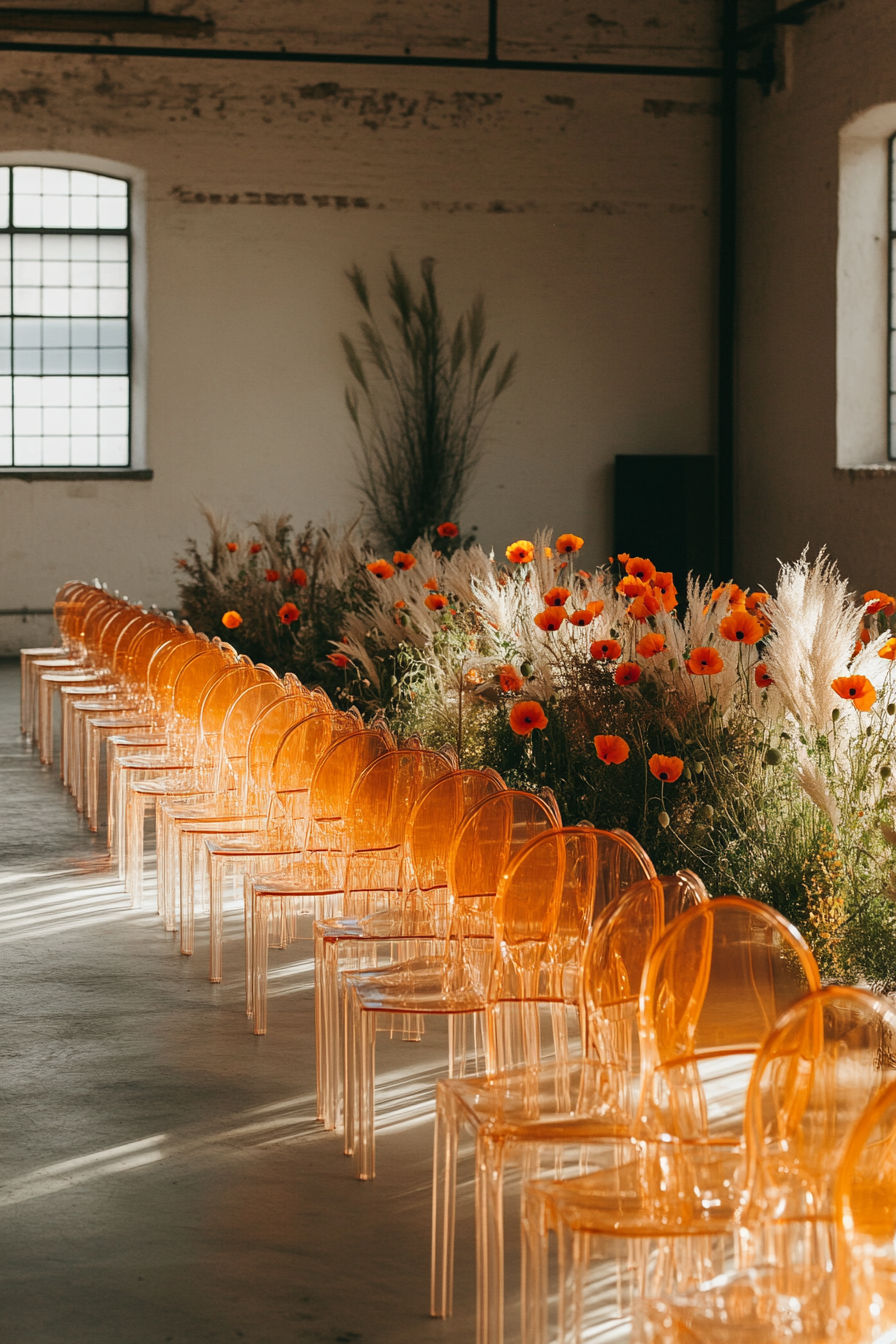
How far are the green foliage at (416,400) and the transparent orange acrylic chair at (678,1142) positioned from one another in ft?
39.1

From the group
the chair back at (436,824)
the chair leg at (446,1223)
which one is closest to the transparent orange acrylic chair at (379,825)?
the chair back at (436,824)

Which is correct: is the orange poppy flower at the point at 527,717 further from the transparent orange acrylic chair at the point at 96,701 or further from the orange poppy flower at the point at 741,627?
the transparent orange acrylic chair at the point at 96,701

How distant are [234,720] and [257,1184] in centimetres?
217

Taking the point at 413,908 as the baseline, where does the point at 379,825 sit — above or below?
above

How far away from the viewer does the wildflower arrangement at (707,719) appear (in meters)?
3.96

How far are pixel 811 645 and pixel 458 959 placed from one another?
1.38 metres

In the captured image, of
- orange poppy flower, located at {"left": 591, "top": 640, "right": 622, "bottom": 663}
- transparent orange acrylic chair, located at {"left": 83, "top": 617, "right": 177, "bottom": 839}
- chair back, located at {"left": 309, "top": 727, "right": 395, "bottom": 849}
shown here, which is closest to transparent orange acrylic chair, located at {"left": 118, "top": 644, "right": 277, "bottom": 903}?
transparent orange acrylic chair, located at {"left": 83, "top": 617, "right": 177, "bottom": 839}

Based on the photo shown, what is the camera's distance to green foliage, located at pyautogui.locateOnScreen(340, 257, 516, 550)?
14.2 m

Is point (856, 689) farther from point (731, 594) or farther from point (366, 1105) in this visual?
point (366, 1105)

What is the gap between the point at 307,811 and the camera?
4.29m

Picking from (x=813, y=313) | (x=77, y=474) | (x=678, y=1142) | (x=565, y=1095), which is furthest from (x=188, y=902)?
(x=813, y=313)

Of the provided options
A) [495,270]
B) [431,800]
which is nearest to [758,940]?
[431,800]

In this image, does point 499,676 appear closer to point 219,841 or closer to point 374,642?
point 219,841

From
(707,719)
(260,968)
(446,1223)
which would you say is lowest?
(446,1223)
